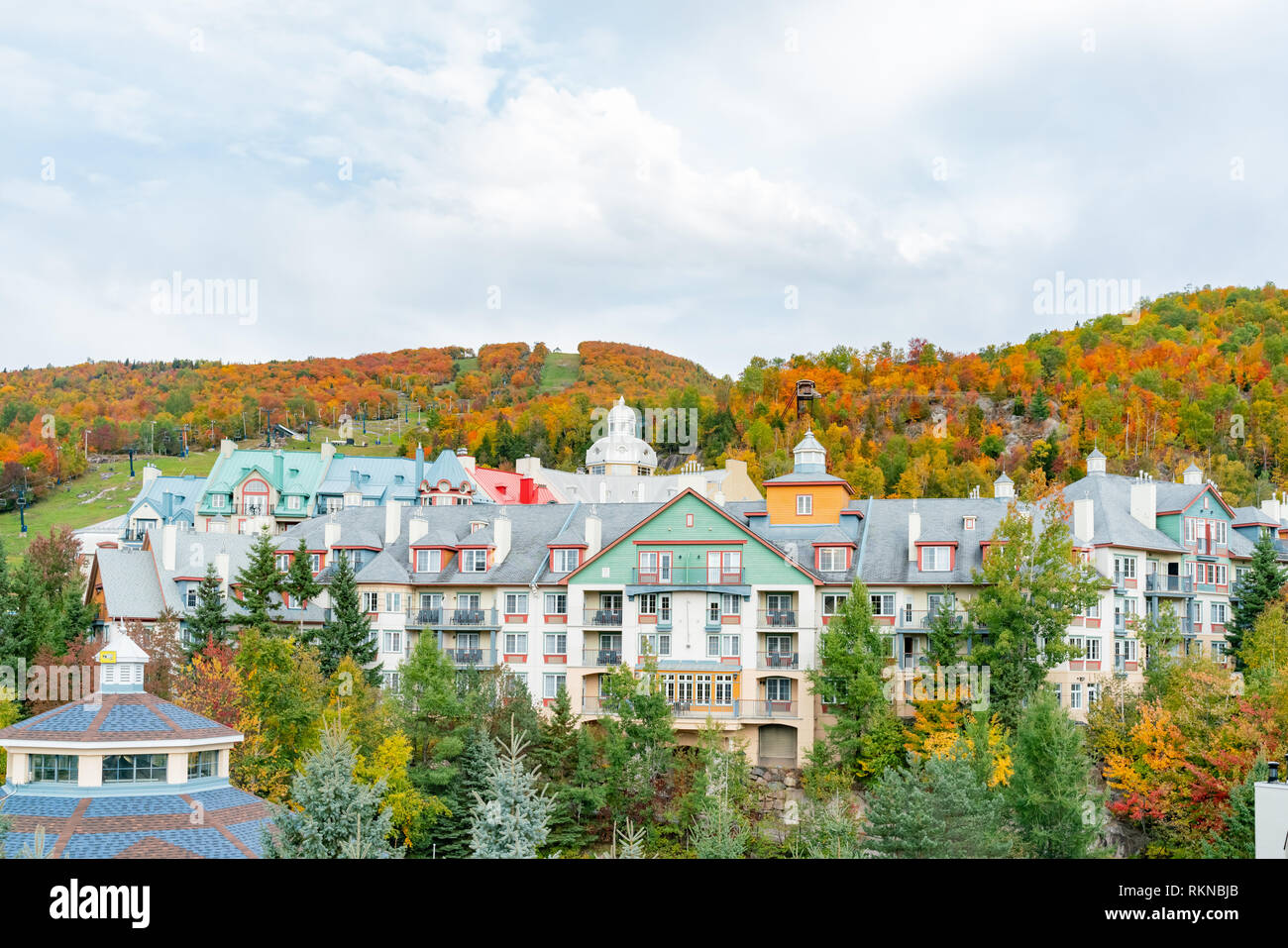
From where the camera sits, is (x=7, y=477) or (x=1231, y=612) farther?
(x=7, y=477)

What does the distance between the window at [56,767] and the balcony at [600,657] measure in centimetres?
2497

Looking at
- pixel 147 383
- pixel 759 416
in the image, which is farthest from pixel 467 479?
pixel 147 383

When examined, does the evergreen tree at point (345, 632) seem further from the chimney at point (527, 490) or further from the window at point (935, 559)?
the chimney at point (527, 490)

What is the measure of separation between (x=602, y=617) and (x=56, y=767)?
26261 mm

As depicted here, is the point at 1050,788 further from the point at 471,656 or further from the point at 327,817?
the point at 471,656

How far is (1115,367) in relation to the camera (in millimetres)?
125688

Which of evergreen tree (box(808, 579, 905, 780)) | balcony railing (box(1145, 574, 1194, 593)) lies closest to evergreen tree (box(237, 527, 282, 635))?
evergreen tree (box(808, 579, 905, 780))

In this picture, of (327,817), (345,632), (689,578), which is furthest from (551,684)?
(327,817)

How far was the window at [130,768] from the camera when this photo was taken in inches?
1474

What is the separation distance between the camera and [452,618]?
6041 centimetres

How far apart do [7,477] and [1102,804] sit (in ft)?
410

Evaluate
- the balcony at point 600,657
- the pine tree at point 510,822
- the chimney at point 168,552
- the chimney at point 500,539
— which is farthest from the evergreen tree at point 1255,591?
the chimney at point 168,552
